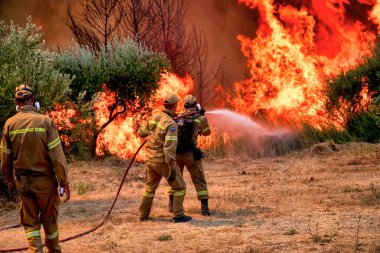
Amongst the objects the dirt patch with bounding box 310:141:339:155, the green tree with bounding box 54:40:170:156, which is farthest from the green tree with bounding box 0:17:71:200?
the dirt patch with bounding box 310:141:339:155

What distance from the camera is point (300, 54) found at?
21188mm

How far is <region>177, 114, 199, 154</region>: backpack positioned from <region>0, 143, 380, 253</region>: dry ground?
→ 1217 mm

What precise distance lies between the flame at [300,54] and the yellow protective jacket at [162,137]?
1126 centimetres

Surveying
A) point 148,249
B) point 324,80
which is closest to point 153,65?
point 324,80

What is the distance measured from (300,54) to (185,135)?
12.5m

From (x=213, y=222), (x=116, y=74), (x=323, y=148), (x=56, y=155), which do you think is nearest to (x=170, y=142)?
(x=213, y=222)

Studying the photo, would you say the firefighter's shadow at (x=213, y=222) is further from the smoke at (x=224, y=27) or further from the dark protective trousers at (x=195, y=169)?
the smoke at (x=224, y=27)

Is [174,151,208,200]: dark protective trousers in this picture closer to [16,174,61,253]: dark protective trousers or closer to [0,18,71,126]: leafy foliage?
[0,18,71,126]: leafy foliage

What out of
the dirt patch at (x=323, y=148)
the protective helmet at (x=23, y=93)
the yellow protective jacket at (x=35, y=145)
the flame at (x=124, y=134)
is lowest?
the yellow protective jacket at (x=35, y=145)

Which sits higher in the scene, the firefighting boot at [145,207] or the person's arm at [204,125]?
the person's arm at [204,125]

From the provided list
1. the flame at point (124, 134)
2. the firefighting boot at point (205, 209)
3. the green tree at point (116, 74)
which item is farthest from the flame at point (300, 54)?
the firefighting boot at point (205, 209)

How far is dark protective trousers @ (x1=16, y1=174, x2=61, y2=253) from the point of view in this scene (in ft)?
21.2

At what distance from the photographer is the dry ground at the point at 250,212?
25.2 feet

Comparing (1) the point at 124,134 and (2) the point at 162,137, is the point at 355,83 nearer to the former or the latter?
(1) the point at 124,134
